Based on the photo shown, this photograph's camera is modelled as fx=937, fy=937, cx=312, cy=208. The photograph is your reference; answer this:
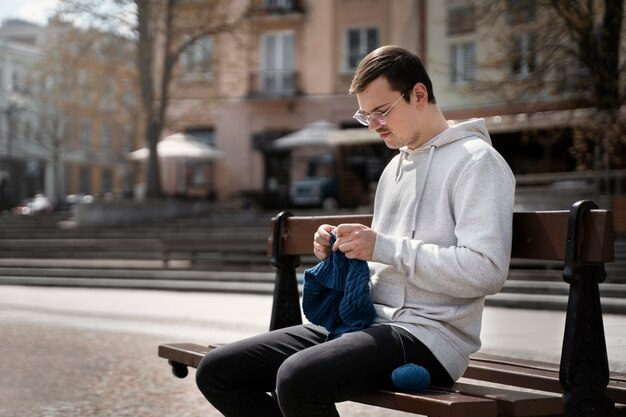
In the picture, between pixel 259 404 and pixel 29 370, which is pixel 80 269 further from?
pixel 259 404

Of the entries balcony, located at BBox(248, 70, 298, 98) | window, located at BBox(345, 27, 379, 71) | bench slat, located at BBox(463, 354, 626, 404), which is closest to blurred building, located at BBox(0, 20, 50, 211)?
balcony, located at BBox(248, 70, 298, 98)

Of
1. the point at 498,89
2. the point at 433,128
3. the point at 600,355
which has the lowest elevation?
the point at 600,355

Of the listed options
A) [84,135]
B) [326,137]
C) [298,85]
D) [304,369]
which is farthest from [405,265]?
[84,135]

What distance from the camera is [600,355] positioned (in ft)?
A: 9.36

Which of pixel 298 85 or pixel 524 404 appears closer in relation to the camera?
pixel 524 404

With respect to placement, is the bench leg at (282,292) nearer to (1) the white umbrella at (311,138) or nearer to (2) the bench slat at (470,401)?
(2) the bench slat at (470,401)

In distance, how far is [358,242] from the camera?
303 centimetres

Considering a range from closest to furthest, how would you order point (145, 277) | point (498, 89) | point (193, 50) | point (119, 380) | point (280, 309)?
1. point (280, 309)
2. point (119, 380)
3. point (145, 277)
4. point (498, 89)
5. point (193, 50)

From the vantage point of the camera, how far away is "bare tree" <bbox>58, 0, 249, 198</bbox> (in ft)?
84.5

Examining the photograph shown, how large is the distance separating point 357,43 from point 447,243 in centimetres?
3350

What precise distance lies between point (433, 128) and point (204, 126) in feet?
119

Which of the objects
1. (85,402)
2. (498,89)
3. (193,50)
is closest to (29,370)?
(85,402)

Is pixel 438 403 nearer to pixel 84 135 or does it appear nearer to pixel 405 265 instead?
pixel 405 265

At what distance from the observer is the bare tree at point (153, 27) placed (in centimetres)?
2575
